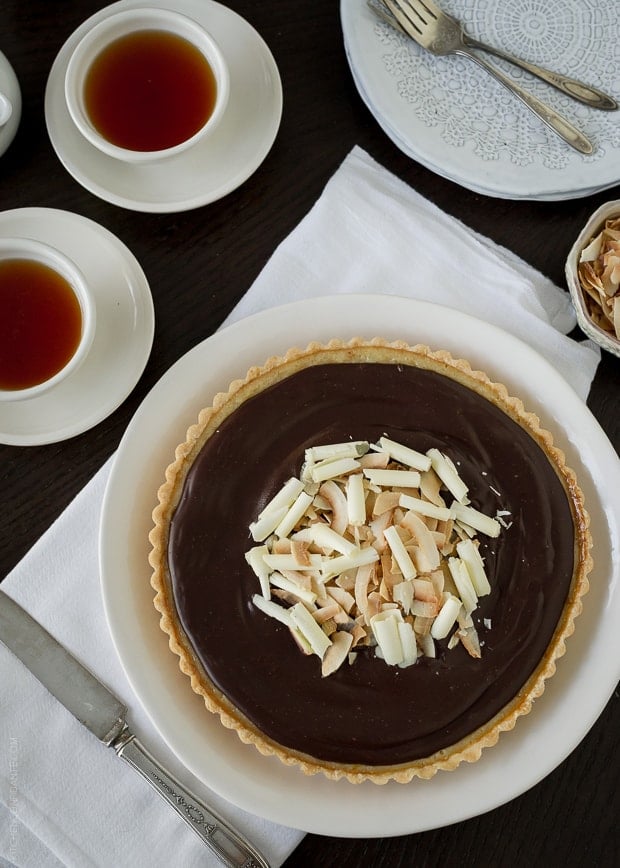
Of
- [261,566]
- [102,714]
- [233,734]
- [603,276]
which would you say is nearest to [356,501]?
[261,566]

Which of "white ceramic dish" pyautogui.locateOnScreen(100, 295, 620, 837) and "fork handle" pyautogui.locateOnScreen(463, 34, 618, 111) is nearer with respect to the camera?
"white ceramic dish" pyautogui.locateOnScreen(100, 295, 620, 837)

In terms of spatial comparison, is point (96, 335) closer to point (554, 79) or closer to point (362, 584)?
point (362, 584)

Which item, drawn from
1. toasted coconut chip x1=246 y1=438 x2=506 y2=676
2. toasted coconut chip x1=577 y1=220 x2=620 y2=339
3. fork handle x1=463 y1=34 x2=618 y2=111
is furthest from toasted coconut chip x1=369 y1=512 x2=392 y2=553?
fork handle x1=463 y1=34 x2=618 y2=111

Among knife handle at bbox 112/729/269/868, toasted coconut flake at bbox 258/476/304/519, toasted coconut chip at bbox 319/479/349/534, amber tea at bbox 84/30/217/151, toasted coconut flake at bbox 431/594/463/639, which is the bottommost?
knife handle at bbox 112/729/269/868

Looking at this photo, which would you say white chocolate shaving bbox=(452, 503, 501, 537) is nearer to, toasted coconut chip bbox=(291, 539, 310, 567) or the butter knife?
toasted coconut chip bbox=(291, 539, 310, 567)

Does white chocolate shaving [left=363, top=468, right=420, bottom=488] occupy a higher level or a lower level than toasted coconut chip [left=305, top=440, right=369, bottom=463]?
lower

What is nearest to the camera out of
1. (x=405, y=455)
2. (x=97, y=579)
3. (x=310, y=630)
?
(x=310, y=630)
